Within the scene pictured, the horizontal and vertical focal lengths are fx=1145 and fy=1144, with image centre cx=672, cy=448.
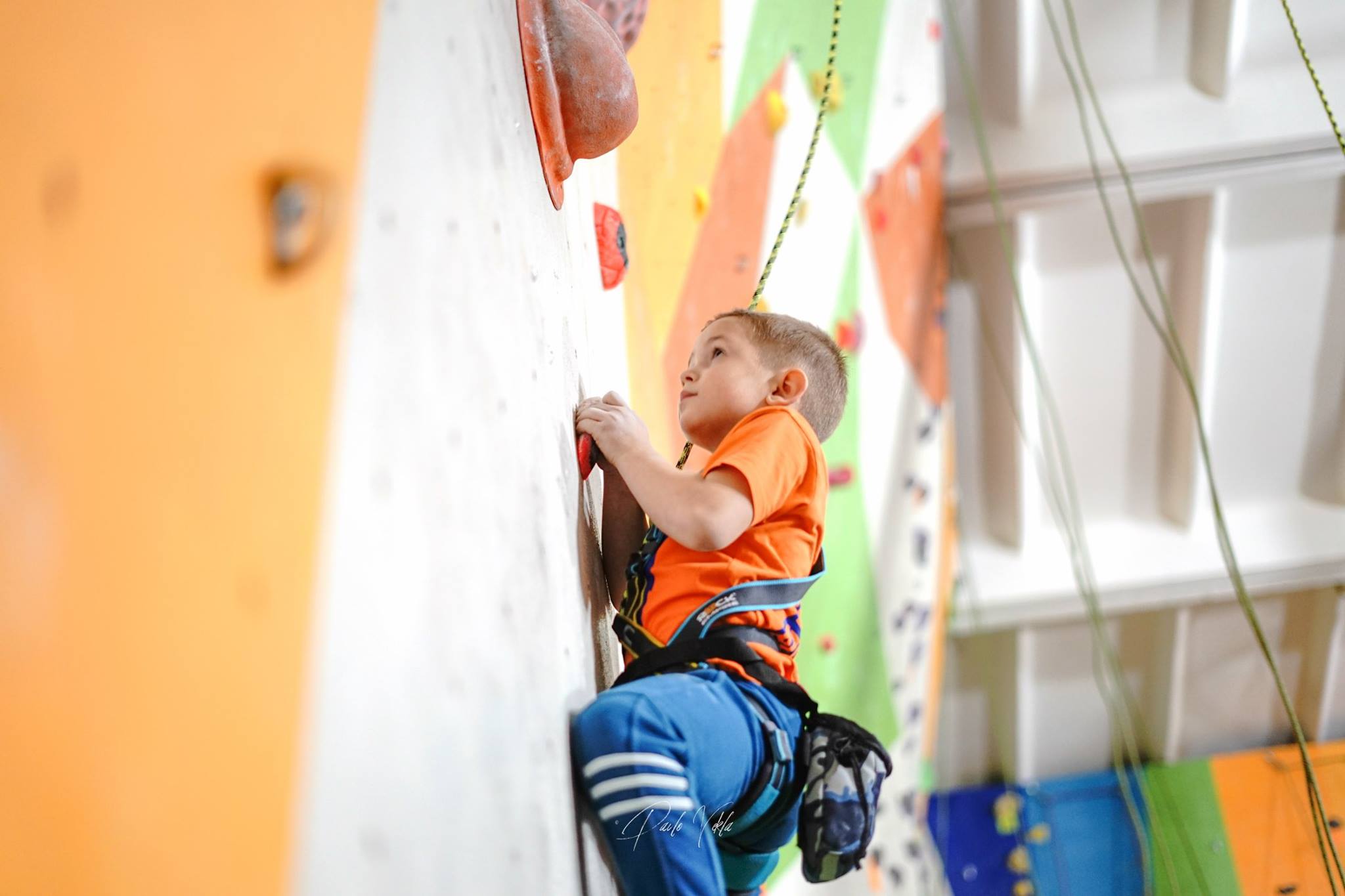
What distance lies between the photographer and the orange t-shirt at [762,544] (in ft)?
3.13

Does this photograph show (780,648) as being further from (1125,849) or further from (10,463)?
(1125,849)

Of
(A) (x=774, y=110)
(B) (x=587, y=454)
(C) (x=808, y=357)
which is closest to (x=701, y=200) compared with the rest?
(A) (x=774, y=110)

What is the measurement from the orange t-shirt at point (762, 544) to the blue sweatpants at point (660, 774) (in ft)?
0.28

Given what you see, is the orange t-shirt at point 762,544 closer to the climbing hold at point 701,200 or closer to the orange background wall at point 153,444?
the orange background wall at point 153,444

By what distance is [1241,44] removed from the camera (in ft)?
9.86

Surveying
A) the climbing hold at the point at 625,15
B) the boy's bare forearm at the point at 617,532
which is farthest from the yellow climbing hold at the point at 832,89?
the boy's bare forearm at the point at 617,532

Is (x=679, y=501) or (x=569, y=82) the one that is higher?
(x=569, y=82)

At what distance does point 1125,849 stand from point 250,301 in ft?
11.9

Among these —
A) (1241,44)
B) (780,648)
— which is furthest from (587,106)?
(1241,44)

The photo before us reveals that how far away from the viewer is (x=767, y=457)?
955 mm

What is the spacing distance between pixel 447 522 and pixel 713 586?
0.38 meters

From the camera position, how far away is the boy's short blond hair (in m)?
1.09

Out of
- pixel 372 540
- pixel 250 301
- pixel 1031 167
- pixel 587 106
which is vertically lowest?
pixel 372 540

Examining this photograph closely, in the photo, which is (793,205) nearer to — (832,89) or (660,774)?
(660,774)
